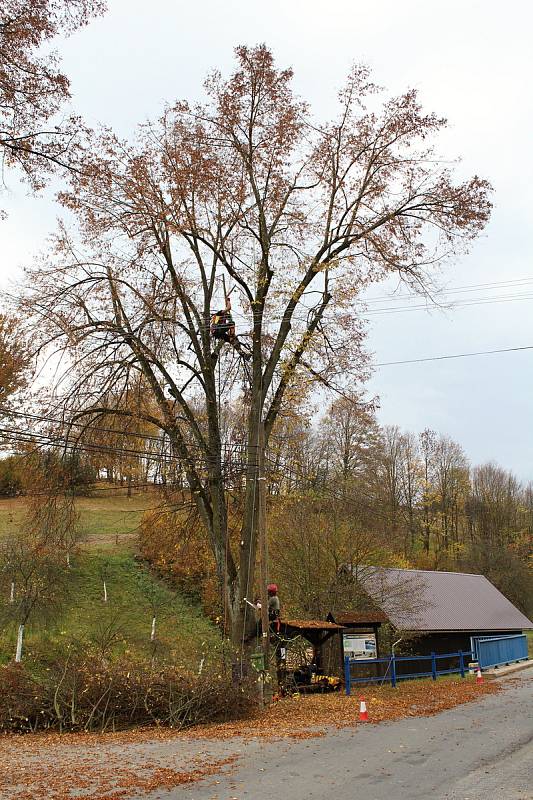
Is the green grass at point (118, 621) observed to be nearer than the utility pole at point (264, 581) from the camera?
No

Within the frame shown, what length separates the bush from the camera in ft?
49.6

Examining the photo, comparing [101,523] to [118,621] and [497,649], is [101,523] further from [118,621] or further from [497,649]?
[497,649]

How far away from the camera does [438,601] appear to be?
28922mm

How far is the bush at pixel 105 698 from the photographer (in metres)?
15.1

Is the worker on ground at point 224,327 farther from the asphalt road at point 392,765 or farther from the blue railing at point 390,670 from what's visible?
the asphalt road at point 392,765

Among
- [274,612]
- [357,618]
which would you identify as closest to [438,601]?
[357,618]

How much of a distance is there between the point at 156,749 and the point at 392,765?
4324mm

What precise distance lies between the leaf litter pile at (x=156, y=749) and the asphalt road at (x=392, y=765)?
48 centimetres

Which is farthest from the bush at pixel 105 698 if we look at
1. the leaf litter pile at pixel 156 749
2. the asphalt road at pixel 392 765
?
the asphalt road at pixel 392 765

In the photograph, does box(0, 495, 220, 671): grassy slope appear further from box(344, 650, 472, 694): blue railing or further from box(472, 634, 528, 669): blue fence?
box(472, 634, 528, 669): blue fence

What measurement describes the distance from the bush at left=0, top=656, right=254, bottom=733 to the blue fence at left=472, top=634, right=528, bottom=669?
50.7 feet

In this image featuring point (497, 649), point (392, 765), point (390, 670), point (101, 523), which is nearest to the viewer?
point (392, 765)

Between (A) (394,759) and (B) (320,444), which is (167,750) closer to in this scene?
(A) (394,759)

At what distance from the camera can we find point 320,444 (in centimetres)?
4731
